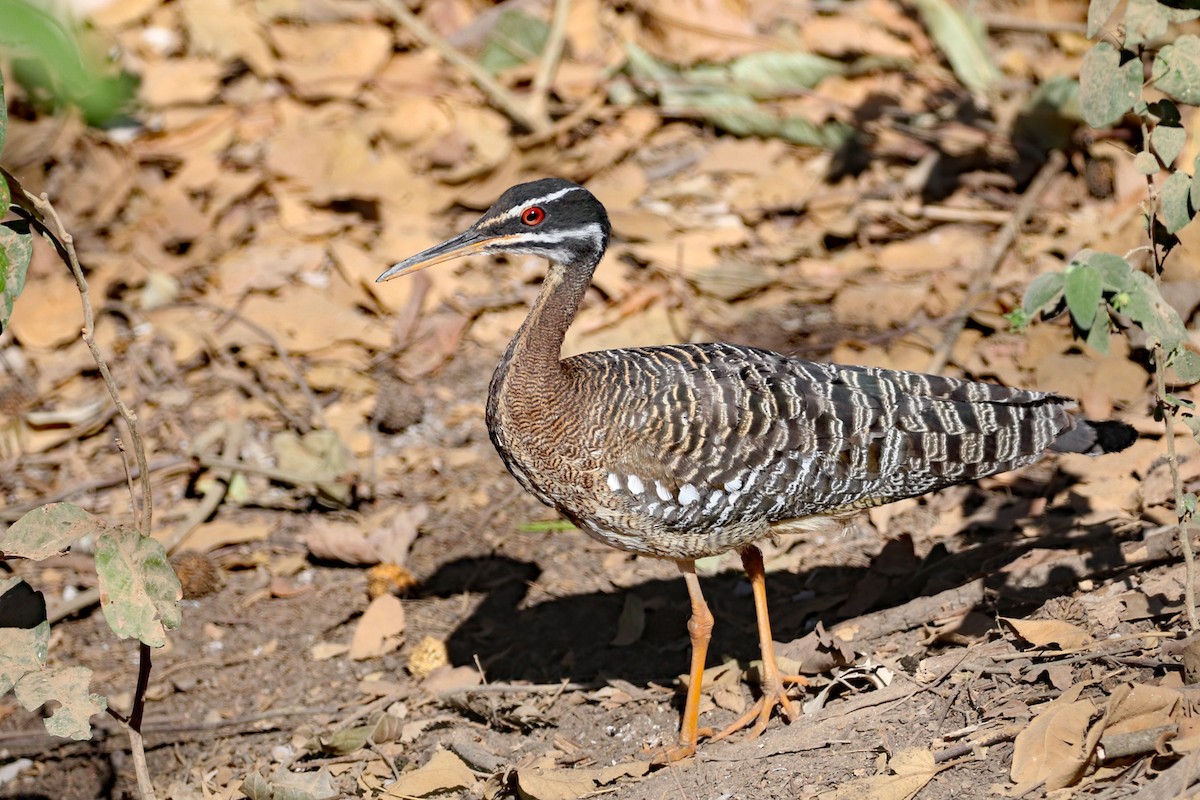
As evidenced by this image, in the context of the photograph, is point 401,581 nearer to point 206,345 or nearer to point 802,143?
point 206,345

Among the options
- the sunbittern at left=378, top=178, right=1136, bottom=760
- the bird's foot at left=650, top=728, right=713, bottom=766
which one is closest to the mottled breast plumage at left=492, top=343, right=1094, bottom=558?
the sunbittern at left=378, top=178, right=1136, bottom=760

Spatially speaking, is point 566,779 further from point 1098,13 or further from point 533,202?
point 1098,13

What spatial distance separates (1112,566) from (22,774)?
16.1 feet

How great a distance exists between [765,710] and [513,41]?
6.11 metres

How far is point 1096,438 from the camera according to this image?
5.09 m

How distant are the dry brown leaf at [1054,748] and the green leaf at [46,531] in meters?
3.11

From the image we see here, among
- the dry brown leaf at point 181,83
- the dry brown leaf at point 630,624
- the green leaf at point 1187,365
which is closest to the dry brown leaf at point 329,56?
the dry brown leaf at point 181,83

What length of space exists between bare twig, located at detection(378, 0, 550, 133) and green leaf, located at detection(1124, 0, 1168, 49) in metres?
5.34

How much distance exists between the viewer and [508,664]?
19.2 ft

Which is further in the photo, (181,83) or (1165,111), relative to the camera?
(181,83)

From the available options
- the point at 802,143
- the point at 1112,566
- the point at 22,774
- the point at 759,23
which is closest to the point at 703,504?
the point at 1112,566

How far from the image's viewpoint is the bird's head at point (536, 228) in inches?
198

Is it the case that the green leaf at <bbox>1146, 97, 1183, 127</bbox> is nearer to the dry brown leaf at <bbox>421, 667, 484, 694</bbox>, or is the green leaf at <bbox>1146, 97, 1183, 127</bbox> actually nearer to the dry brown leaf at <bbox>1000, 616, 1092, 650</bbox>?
the dry brown leaf at <bbox>1000, 616, 1092, 650</bbox>

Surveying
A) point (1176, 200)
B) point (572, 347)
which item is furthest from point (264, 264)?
point (1176, 200)
